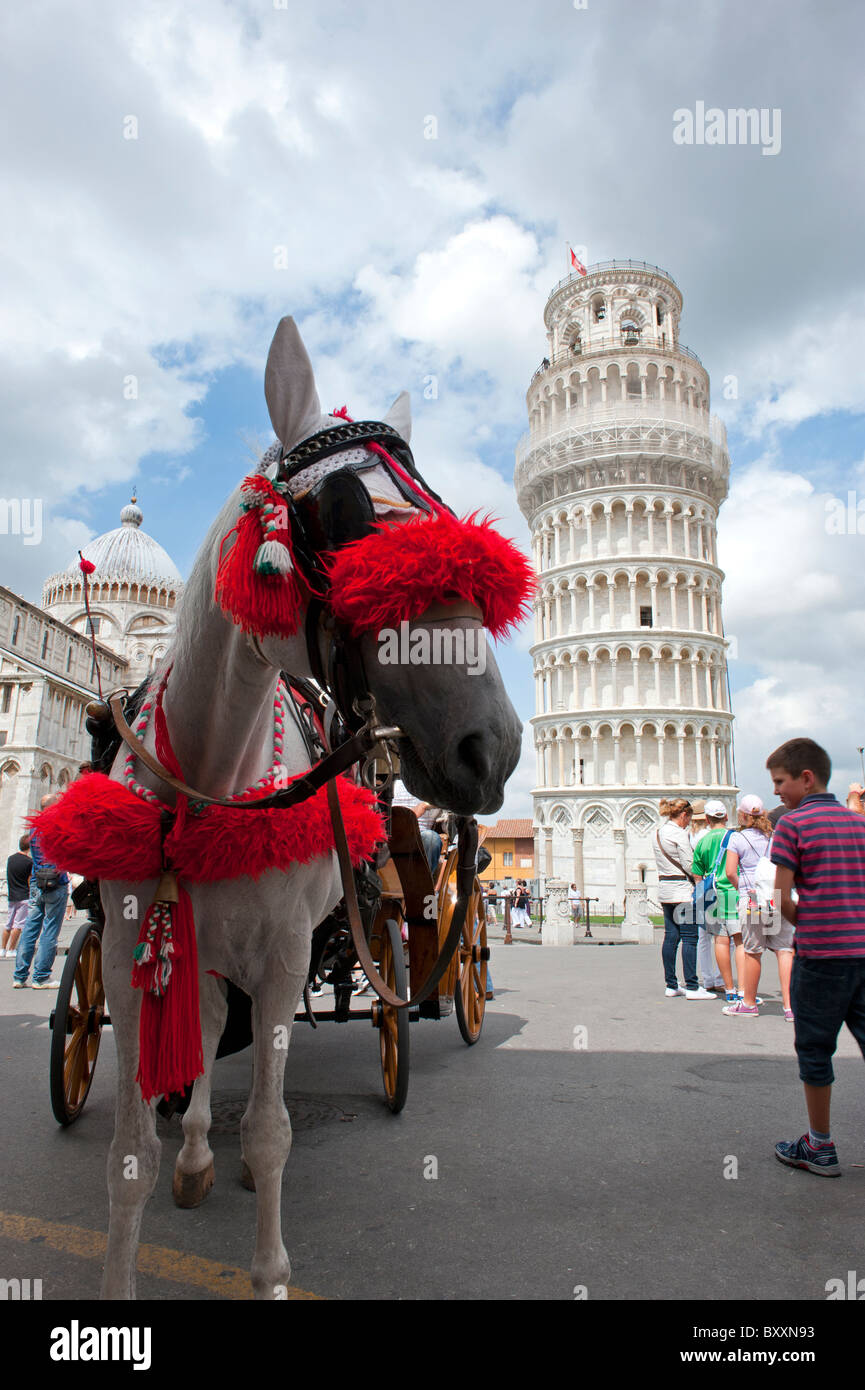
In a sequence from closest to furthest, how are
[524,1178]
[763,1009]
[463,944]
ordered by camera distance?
[524,1178]
[463,944]
[763,1009]

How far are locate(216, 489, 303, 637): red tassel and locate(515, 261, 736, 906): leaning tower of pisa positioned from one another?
155 ft

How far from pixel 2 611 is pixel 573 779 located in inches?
1357

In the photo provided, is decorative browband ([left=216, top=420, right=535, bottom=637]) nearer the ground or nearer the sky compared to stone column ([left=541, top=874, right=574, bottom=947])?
nearer the sky

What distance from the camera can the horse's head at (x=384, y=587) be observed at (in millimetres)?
1673

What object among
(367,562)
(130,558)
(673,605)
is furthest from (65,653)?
(367,562)

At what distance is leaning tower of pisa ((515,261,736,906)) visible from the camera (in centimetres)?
4906

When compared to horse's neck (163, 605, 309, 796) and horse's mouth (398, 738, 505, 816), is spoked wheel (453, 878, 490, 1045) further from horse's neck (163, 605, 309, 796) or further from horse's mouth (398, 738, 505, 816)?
horse's mouth (398, 738, 505, 816)

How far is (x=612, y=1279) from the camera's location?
114 inches

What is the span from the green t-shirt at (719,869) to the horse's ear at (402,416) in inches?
294

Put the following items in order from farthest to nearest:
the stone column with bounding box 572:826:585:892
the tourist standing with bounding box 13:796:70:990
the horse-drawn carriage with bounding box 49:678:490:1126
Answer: the stone column with bounding box 572:826:585:892 < the tourist standing with bounding box 13:796:70:990 < the horse-drawn carriage with bounding box 49:678:490:1126

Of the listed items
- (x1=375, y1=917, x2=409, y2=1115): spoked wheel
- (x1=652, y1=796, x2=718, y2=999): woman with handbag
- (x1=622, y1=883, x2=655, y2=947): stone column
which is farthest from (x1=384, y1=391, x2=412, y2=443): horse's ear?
(x1=622, y1=883, x2=655, y2=947): stone column
